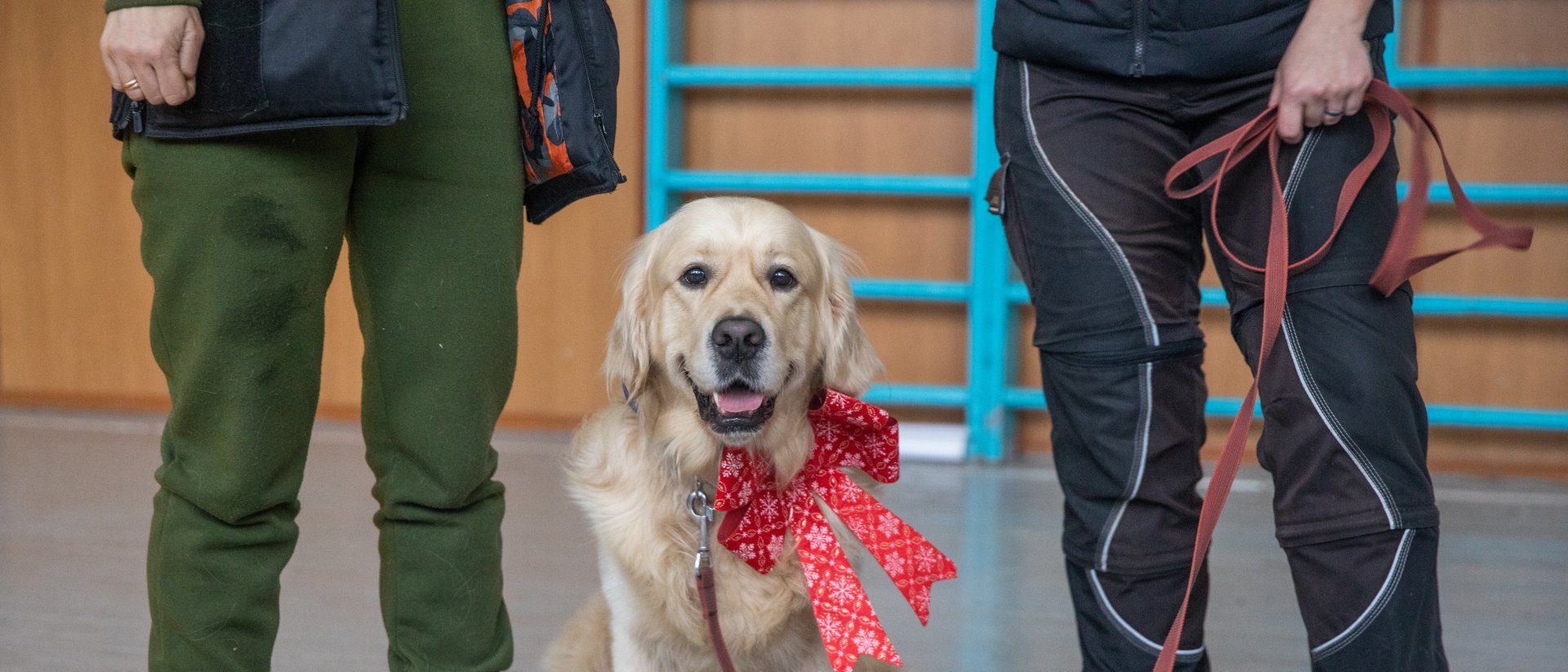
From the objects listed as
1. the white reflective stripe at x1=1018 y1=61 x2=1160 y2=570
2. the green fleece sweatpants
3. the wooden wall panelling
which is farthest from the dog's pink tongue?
the wooden wall panelling

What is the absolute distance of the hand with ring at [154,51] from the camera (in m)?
1.11

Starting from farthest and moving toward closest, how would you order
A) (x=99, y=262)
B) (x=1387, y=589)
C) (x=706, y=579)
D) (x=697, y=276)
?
(x=99, y=262) < (x=697, y=276) < (x=706, y=579) < (x=1387, y=589)

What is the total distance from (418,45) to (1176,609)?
107 cm

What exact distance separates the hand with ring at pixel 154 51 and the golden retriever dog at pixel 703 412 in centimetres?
66

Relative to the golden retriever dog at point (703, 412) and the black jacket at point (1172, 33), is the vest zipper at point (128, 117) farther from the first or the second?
the black jacket at point (1172, 33)

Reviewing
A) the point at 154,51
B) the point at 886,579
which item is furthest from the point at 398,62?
the point at 886,579

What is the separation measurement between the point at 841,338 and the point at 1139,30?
1.97 feet

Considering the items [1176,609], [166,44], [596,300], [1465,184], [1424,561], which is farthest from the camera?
[596,300]

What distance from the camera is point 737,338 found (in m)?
1.51

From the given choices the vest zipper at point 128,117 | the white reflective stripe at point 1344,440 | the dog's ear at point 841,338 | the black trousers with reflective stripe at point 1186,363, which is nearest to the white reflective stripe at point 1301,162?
the black trousers with reflective stripe at point 1186,363

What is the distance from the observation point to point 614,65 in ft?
4.77

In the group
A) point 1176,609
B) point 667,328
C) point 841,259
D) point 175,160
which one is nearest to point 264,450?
point 175,160

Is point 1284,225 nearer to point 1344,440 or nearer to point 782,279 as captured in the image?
point 1344,440

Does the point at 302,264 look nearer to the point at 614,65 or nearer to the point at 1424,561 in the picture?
the point at 614,65
